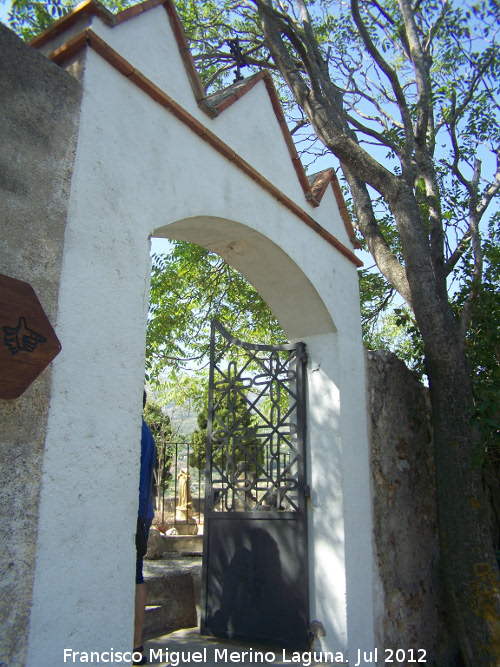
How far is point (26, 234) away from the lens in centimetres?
227

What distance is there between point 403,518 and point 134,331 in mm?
3389

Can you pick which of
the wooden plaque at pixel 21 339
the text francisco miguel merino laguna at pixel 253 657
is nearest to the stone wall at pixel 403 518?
the text francisco miguel merino laguna at pixel 253 657

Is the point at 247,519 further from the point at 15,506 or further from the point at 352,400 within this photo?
the point at 15,506

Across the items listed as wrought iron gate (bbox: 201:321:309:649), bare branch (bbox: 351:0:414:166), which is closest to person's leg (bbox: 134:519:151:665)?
wrought iron gate (bbox: 201:321:309:649)

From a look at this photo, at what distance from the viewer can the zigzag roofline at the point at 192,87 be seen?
2721 millimetres

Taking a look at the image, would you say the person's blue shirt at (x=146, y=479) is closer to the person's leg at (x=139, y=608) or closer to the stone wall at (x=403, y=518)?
the person's leg at (x=139, y=608)

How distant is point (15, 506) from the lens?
6.72ft

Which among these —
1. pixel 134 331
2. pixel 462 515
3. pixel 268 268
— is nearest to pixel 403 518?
pixel 462 515

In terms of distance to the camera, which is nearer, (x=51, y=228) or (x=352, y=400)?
(x=51, y=228)

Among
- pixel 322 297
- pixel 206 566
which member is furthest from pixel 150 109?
pixel 206 566

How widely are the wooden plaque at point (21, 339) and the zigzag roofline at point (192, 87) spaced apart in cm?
138

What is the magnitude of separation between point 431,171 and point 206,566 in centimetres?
459

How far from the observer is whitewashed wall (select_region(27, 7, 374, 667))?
2.25 metres

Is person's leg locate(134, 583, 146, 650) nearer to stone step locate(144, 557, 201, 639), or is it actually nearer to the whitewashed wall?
the whitewashed wall
